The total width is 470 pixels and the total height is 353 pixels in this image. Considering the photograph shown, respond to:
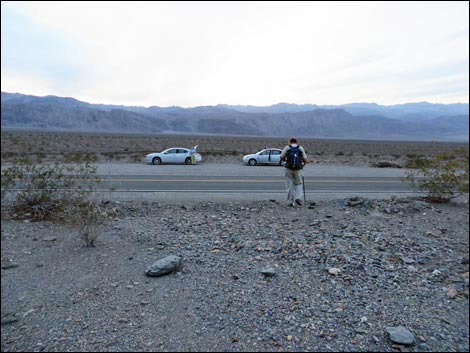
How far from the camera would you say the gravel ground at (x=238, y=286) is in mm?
3668

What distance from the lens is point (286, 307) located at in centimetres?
428

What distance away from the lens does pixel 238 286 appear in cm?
477

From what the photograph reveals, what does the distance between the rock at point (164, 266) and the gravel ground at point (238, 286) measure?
8cm

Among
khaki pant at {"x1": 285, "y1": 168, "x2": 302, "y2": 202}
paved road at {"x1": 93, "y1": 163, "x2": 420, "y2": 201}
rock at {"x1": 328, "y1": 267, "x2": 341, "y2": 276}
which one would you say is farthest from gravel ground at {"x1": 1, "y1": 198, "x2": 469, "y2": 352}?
paved road at {"x1": 93, "y1": 163, "x2": 420, "y2": 201}

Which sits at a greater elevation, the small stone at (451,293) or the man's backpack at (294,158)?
the man's backpack at (294,158)

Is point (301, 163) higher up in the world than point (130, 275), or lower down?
higher up

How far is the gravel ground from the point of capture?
12.0 feet

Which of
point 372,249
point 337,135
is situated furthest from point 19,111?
point 372,249

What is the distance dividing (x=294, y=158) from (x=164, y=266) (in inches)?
197

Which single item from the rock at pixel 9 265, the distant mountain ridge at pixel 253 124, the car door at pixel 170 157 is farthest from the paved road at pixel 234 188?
the distant mountain ridge at pixel 253 124

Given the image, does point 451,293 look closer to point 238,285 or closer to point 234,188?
point 238,285

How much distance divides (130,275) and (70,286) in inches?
30.5

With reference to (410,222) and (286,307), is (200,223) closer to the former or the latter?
(286,307)

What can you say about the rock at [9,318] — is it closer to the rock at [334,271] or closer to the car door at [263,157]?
the rock at [334,271]
